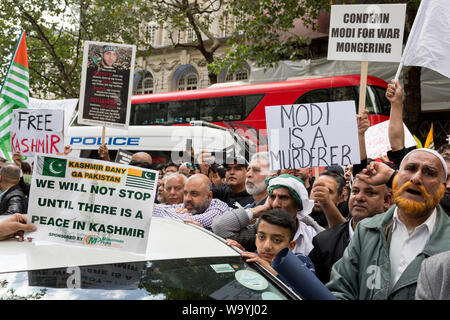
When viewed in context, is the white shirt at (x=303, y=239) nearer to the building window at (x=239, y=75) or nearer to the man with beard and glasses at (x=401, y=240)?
the man with beard and glasses at (x=401, y=240)

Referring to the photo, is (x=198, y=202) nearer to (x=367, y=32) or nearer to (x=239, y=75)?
(x=367, y=32)

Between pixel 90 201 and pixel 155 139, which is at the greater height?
pixel 155 139

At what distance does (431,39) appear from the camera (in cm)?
406

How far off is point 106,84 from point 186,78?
2341 centimetres

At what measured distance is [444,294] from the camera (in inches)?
72.8

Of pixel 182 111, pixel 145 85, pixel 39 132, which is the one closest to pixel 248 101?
pixel 182 111

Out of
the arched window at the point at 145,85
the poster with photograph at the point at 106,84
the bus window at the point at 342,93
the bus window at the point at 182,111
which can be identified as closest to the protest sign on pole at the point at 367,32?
the poster with photograph at the point at 106,84

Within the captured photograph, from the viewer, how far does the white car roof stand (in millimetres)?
2004

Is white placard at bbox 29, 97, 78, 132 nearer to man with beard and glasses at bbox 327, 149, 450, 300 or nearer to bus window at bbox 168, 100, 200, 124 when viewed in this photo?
man with beard and glasses at bbox 327, 149, 450, 300

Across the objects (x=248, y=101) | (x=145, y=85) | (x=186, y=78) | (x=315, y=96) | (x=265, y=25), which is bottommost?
(x=248, y=101)

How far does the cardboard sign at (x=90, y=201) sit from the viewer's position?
7.55 feet

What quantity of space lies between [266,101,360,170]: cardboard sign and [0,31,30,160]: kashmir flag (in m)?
3.90
